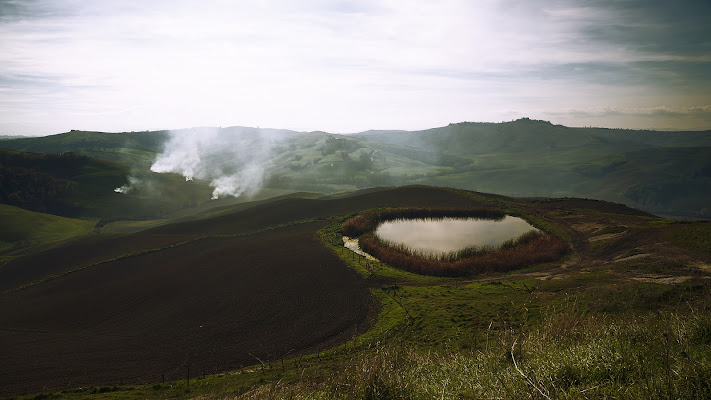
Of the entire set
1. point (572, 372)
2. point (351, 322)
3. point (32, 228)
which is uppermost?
point (572, 372)

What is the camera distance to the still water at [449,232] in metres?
42.7

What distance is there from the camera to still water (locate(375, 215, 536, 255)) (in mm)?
42688

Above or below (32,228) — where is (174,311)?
above

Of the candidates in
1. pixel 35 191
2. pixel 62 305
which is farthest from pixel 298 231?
pixel 35 191

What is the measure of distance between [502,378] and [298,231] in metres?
47.7

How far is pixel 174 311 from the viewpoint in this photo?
28.6 metres

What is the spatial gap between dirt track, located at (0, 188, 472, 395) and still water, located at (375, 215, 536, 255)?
11.2 meters

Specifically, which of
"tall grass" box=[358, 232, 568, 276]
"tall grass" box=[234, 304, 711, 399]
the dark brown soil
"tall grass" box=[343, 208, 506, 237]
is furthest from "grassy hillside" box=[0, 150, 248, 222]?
"tall grass" box=[234, 304, 711, 399]

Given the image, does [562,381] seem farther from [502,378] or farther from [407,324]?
[407,324]

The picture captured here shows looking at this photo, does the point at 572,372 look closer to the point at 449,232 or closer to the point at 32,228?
the point at 449,232

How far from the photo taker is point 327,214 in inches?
2456

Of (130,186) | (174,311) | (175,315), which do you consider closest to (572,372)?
(175,315)

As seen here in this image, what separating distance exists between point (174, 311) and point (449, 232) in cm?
3513

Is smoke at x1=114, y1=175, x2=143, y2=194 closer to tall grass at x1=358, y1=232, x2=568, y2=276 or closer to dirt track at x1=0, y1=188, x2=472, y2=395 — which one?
dirt track at x1=0, y1=188, x2=472, y2=395
